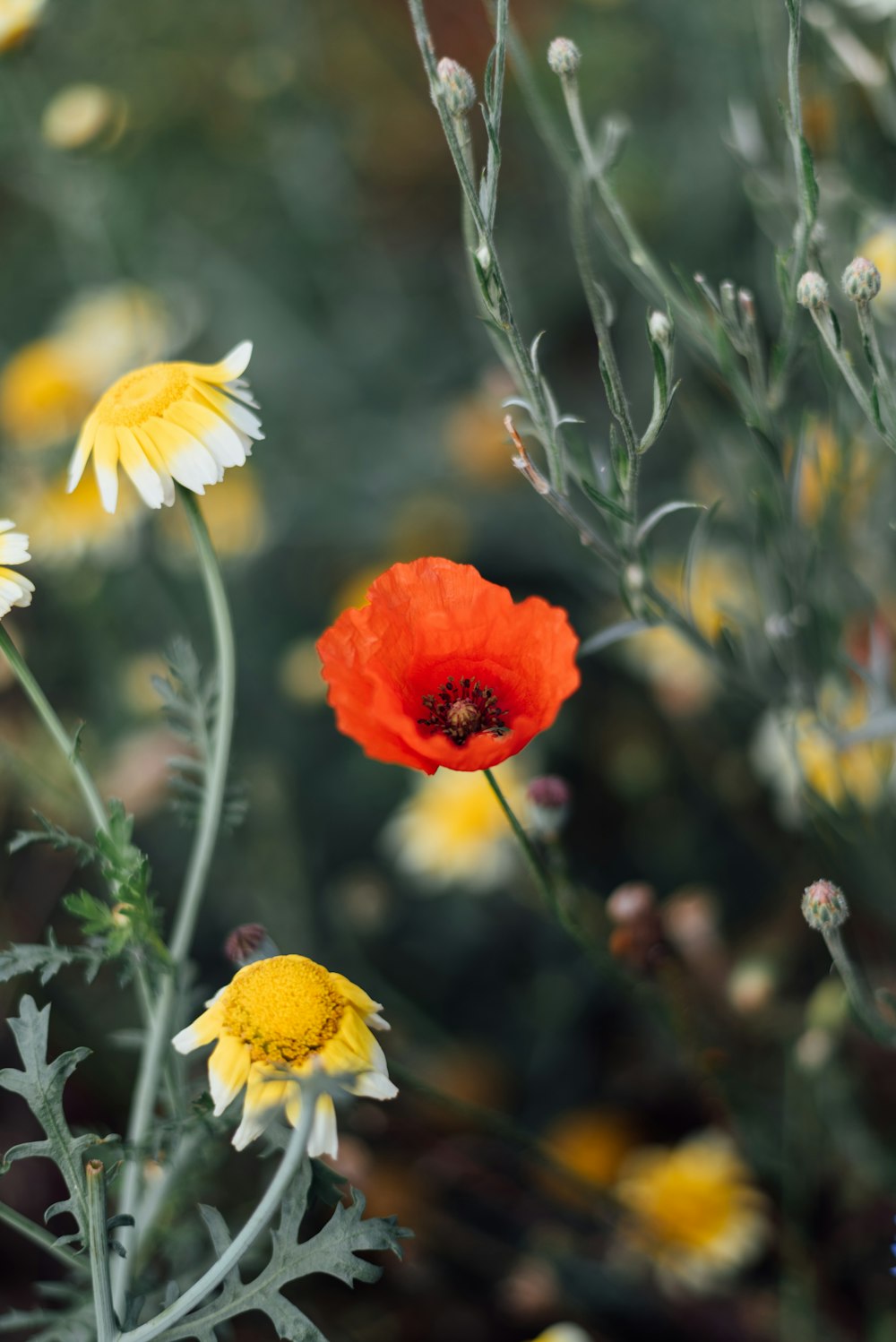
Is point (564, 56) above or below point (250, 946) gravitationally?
above

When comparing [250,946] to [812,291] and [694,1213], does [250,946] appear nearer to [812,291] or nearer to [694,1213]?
[812,291]

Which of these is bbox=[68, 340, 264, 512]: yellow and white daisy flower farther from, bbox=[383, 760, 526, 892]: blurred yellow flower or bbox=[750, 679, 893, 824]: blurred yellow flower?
bbox=[383, 760, 526, 892]: blurred yellow flower

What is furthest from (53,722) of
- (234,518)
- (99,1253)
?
(234,518)

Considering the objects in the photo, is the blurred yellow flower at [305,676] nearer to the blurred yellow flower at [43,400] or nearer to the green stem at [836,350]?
the blurred yellow flower at [43,400]

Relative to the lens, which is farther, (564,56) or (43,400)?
(43,400)

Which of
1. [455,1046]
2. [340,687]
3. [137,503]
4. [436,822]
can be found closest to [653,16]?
[137,503]

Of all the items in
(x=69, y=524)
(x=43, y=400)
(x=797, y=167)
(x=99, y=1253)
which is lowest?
(x=99, y=1253)

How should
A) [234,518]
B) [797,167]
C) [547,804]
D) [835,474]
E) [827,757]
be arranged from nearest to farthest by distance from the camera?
[797,167] < [547,804] < [835,474] < [827,757] < [234,518]

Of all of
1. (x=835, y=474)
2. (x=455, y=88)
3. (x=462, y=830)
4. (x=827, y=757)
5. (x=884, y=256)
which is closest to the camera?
(x=455, y=88)
